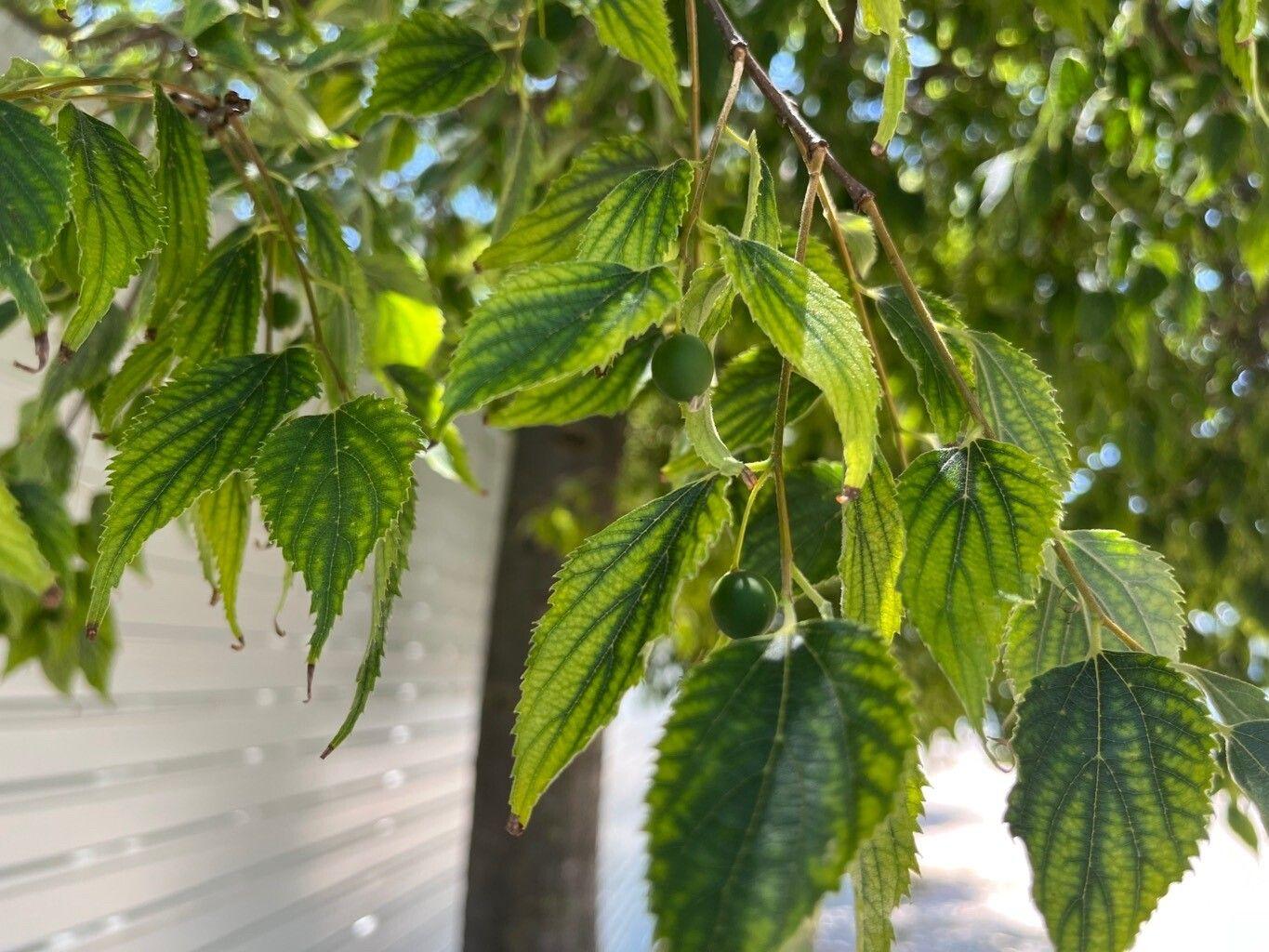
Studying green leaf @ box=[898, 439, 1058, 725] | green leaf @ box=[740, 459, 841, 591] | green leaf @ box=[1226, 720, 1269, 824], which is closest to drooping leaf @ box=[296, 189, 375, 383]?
green leaf @ box=[740, 459, 841, 591]

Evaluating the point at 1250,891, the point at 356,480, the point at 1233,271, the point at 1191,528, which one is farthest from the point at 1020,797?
the point at 1250,891

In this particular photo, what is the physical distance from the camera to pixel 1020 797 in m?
0.41

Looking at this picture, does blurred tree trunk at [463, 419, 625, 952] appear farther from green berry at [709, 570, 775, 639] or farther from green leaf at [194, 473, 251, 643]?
green berry at [709, 570, 775, 639]

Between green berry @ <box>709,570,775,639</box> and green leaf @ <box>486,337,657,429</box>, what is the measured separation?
0.55ft

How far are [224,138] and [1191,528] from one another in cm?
205

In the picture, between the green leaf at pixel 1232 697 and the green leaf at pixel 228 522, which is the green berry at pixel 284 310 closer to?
the green leaf at pixel 228 522

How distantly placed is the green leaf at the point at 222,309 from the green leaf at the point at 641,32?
8.8 inches

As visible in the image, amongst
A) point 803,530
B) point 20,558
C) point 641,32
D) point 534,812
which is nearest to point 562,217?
point 641,32

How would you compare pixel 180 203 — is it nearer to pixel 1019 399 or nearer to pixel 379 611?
pixel 379 611

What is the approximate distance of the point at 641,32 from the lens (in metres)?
0.56

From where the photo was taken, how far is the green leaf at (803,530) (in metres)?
0.55

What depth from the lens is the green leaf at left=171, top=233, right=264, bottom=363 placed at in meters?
0.61

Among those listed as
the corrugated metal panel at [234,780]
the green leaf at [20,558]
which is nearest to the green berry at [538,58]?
the green leaf at [20,558]

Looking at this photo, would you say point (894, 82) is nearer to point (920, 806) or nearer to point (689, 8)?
point (689, 8)
